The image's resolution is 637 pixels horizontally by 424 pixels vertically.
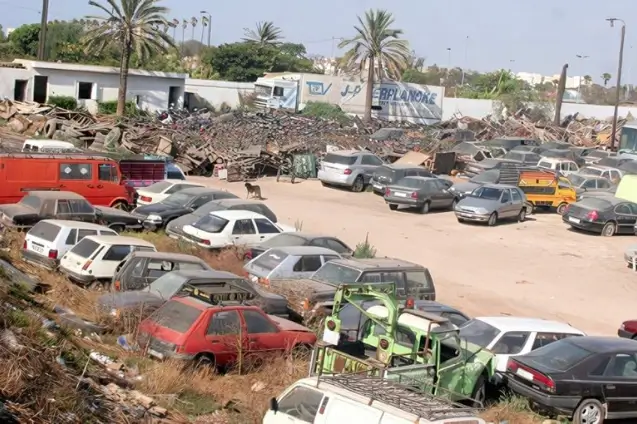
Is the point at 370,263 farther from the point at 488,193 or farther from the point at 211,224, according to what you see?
the point at 488,193

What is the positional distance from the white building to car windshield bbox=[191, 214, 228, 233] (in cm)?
3097

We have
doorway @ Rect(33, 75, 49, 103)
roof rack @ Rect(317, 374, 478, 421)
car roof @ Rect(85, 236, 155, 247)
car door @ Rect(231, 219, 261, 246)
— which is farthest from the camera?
doorway @ Rect(33, 75, 49, 103)

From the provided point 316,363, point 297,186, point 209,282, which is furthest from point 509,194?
point 316,363

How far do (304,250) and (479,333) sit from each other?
529cm

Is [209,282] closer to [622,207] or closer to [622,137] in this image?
[622,207]

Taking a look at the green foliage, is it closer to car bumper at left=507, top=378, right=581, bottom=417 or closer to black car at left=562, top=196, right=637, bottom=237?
black car at left=562, top=196, right=637, bottom=237

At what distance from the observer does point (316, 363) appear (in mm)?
11484

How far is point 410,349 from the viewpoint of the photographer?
1227 centimetres

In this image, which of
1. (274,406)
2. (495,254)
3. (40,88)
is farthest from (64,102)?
(274,406)

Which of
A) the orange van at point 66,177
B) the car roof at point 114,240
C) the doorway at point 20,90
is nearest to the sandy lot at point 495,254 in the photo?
the orange van at point 66,177

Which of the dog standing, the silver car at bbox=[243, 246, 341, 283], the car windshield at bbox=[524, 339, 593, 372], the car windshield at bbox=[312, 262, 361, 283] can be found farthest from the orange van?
the car windshield at bbox=[524, 339, 593, 372]

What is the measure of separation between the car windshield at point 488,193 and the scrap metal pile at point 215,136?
1031 centimetres

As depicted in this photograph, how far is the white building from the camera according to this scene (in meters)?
50.2

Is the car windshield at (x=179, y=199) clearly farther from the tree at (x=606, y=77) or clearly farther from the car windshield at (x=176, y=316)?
the tree at (x=606, y=77)
